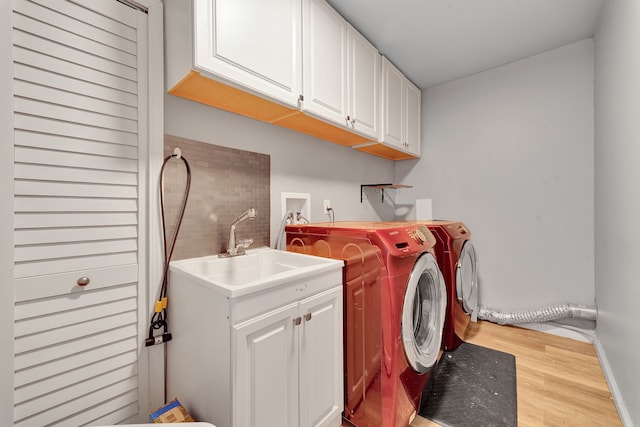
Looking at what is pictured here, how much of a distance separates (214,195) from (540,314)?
2834 millimetres

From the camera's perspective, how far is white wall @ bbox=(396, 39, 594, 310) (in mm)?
2221

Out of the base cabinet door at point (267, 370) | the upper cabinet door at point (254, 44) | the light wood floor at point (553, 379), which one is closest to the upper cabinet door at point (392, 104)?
the upper cabinet door at point (254, 44)

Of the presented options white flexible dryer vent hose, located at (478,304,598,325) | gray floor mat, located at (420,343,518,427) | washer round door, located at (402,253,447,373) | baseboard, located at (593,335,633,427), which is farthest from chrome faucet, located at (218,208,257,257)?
white flexible dryer vent hose, located at (478,304,598,325)

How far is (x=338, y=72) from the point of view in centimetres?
177

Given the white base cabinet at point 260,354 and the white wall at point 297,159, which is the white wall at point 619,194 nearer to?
the white base cabinet at point 260,354

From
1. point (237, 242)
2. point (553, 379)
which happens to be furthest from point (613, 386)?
point (237, 242)

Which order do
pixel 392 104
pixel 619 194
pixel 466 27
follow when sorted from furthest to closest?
pixel 392 104
pixel 466 27
pixel 619 194

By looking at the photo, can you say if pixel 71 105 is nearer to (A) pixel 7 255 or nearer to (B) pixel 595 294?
(A) pixel 7 255

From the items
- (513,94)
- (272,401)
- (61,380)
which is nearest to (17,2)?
(61,380)

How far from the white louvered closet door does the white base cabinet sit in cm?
24

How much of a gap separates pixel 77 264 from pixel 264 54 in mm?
1257

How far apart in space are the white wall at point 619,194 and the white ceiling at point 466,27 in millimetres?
235

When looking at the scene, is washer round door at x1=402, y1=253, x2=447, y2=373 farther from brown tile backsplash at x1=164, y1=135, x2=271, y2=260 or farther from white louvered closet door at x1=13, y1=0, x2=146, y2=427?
white louvered closet door at x1=13, y1=0, x2=146, y2=427

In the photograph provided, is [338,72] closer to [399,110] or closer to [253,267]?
[399,110]
